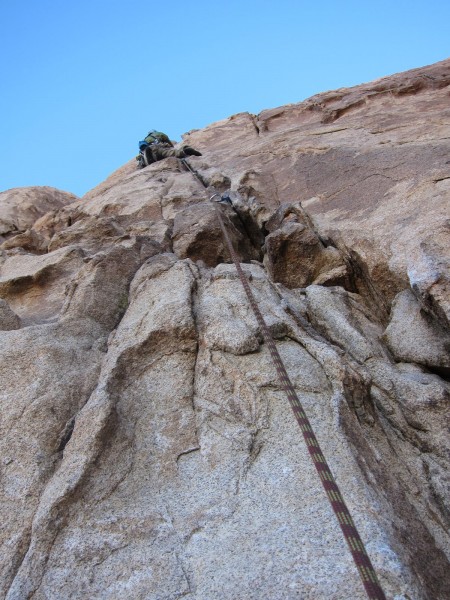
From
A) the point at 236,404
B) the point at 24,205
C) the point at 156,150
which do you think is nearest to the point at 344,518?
the point at 236,404

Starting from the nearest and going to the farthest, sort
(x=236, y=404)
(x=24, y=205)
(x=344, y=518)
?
(x=344, y=518) < (x=236, y=404) < (x=24, y=205)

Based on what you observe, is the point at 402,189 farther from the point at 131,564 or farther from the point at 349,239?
the point at 131,564

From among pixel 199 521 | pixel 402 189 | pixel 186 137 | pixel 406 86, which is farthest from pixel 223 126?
pixel 199 521

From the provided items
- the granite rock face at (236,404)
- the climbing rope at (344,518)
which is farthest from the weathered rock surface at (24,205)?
the climbing rope at (344,518)

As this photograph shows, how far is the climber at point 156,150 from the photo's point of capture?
13.5 m

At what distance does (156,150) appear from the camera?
47.0 ft

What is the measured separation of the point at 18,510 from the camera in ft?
11.4

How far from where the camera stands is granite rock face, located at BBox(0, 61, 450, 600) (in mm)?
2871

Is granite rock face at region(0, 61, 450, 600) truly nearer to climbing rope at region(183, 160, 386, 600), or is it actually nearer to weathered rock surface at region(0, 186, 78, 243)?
climbing rope at region(183, 160, 386, 600)

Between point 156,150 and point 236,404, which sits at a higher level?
point 156,150

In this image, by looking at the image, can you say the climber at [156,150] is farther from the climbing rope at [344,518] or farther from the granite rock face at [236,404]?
the climbing rope at [344,518]

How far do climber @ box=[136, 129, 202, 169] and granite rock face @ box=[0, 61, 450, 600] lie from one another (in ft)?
20.7

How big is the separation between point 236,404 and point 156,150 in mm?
11923

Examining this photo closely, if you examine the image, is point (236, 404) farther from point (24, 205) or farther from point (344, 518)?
point (24, 205)
